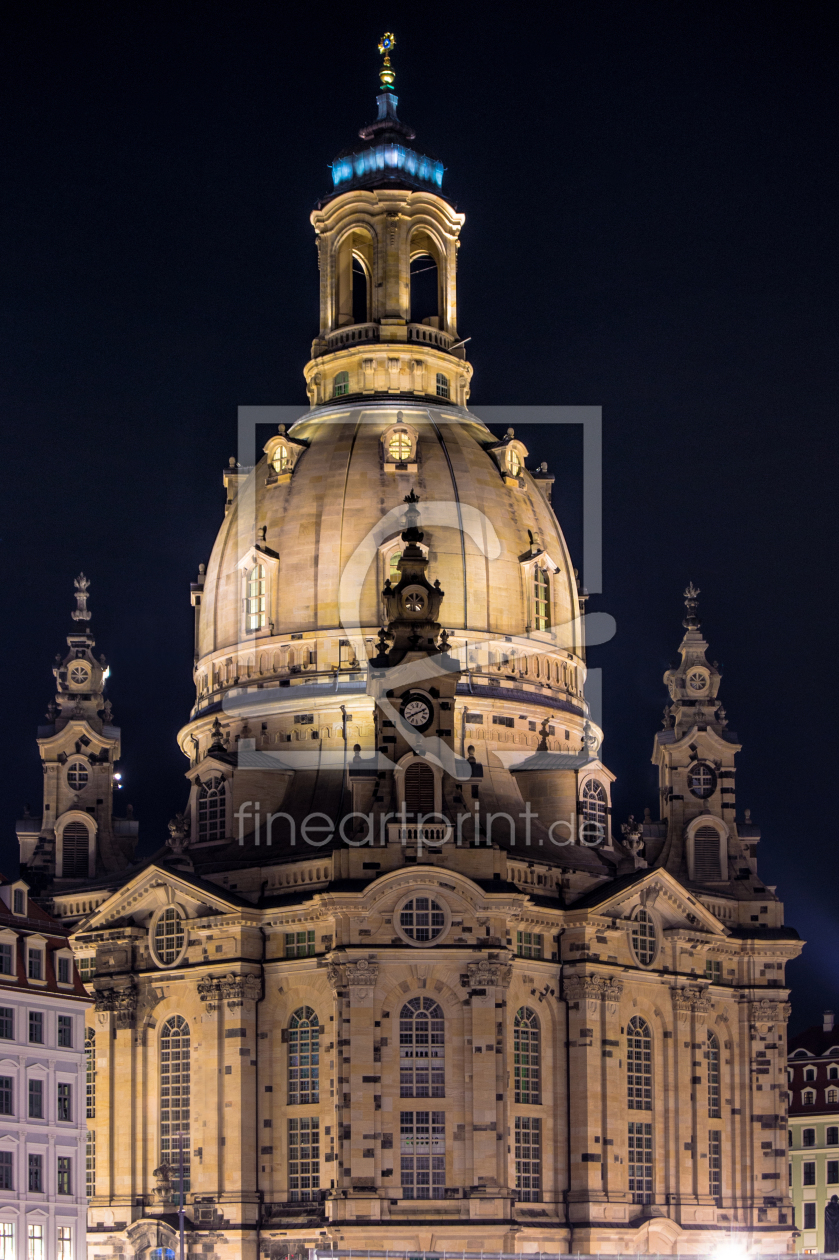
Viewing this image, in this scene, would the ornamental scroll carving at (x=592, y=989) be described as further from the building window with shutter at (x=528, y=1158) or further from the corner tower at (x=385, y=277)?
the corner tower at (x=385, y=277)

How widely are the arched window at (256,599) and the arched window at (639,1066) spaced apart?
1092 inches

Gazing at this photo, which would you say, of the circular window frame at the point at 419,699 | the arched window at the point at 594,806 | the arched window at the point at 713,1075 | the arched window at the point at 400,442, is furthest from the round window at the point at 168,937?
the arched window at the point at 713,1075

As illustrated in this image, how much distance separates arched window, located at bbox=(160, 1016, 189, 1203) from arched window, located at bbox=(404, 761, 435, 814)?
50.1 ft

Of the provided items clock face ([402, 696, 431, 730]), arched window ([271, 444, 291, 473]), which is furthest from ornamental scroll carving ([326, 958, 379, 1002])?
arched window ([271, 444, 291, 473])

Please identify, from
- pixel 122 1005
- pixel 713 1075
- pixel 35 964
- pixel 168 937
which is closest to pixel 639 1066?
pixel 713 1075

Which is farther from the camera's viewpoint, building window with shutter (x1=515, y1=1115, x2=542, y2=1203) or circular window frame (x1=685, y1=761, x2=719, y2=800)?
circular window frame (x1=685, y1=761, x2=719, y2=800)

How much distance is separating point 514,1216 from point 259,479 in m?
42.1

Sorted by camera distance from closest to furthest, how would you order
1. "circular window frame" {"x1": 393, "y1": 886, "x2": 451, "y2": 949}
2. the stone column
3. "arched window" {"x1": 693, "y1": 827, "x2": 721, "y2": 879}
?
the stone column < "circular window frame" {"x1": 393, "y1": 886, "x2": 451, "y2": 949} < "arched window" {"x1": 693, "y1": 827, "x2": 721, "y2": 879}

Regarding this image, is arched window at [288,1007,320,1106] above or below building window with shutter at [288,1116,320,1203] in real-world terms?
above

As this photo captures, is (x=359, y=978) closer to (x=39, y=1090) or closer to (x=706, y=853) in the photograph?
(x=39, y=1090)

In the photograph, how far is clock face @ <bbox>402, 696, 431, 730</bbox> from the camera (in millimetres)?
120125

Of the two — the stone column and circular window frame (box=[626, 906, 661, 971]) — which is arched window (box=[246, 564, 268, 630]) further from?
the stone column

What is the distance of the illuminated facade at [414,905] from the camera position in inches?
4547

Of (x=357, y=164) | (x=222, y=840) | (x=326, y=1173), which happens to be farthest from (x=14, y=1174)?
(x=357, y=164)
